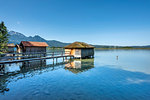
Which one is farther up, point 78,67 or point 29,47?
point 29,47

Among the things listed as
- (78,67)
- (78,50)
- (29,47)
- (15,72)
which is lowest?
(78,67)

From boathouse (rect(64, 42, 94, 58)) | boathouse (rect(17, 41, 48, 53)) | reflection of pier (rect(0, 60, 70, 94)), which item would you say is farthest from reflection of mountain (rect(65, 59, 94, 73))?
boathouse (rect(17, 41, 48, 53))

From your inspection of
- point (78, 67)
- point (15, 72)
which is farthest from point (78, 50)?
point (15, 72)

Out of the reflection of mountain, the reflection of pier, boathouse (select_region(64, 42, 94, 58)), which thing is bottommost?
the reflection of mountain

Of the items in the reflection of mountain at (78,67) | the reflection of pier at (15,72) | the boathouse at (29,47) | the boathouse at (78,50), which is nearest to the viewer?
the reflection of pier at (15,72)

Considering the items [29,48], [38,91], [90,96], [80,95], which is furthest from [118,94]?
[29,48]

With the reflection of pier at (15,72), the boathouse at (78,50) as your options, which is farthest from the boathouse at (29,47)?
the reflection of pier at (15,72)

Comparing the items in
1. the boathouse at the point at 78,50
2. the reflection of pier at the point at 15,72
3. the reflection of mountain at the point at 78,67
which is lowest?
the reflection of mountain at the point at 78,67

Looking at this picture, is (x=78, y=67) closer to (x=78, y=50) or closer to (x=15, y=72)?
(x=15, y=72)

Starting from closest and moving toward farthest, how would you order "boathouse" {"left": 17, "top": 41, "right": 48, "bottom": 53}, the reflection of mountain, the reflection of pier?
the reflection of pier
the reflection of mountain
"boathouse" {"left": 17, "top": 41, "right": 48, "bottom": 53}

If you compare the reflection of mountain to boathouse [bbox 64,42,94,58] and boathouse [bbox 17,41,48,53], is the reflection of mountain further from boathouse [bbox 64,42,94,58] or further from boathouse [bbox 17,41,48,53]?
boathouse [bbox 17,41,48,53]

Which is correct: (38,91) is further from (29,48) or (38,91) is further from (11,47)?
(11,47)

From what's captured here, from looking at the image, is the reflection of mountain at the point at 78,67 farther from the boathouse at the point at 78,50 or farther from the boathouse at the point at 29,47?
the boathouse at the point at 29,47

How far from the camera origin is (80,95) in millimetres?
6277
